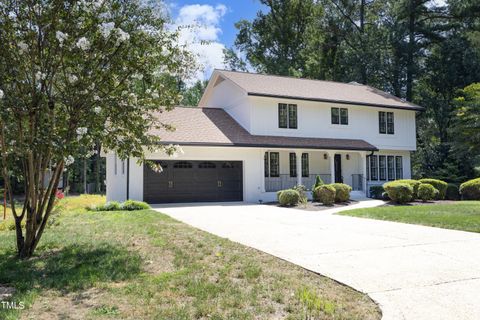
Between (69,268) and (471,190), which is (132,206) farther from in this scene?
(471,190)

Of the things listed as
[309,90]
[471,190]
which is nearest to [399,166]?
[471,190]

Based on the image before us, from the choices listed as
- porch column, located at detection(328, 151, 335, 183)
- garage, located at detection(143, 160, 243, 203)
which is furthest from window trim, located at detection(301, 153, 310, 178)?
garage, located at detection(143, 160, 243, 203)

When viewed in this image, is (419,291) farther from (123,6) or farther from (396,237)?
(123,6)

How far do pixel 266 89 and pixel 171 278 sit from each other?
17.9 m

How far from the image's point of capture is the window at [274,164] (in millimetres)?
22108

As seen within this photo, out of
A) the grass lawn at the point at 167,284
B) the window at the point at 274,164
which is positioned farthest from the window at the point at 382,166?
the grass lawn at the point at 167,284

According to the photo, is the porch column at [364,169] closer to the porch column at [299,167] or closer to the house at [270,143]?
the house at [270,143]

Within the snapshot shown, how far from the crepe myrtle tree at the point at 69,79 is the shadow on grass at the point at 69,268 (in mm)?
573

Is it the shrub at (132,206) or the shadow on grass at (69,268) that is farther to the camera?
the shrub at (132,206)

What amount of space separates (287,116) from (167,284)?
60.0 ft

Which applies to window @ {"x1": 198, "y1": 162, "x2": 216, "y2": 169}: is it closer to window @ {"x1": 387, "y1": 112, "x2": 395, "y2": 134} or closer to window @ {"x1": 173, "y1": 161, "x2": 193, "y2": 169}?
window @ {"x1": 173, "y1": 161, "x2": 193, "y2": 169}

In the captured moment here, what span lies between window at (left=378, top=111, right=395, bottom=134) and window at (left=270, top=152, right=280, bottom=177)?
25.0 feet

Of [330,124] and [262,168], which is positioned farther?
[330,124]

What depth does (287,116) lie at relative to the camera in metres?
22.6
